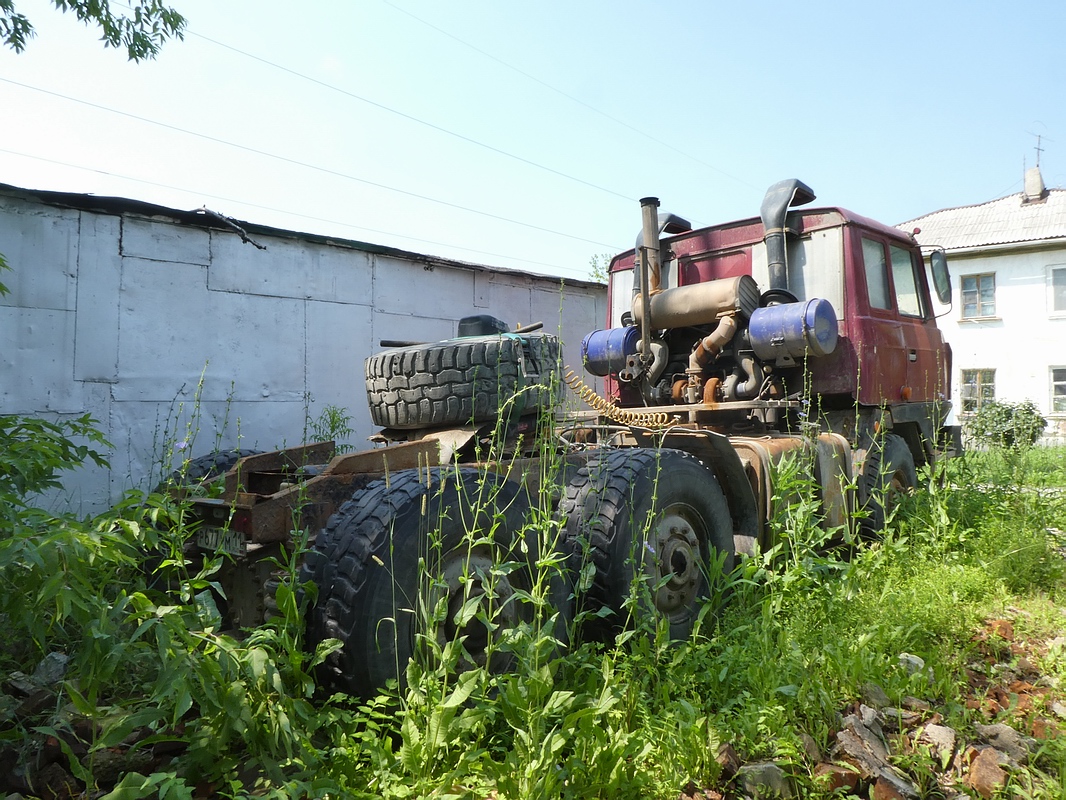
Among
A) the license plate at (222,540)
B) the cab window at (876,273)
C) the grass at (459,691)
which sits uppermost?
the cab window at (876,273)

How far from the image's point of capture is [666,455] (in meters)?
3.64

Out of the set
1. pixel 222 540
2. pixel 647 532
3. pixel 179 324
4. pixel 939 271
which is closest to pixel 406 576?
pixel 222 540

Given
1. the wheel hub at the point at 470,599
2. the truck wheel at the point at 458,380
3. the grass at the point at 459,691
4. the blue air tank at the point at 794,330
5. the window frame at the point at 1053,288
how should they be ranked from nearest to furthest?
the grass at the point at 459,691 → the wheel hub at the point at 470,599 → the truck wheel at the point at 458,380 → the blue air tank at the point at 794,330 → the window frame at the point at 1053,288

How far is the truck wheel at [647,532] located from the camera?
10.7ft

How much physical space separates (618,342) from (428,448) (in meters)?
2.58

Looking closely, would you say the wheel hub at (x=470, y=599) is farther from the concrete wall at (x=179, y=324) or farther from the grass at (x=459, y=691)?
the concrete wall at (x=179, y=324)

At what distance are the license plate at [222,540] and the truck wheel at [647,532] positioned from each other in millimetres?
1346

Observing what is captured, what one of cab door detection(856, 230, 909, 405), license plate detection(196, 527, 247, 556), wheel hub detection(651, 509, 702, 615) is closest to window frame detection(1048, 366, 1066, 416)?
cab door detection(856, 230, 909, 405)

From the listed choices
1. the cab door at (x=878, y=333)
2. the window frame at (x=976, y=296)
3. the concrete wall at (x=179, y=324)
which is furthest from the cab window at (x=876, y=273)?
the window frame at (x=976, y=296)

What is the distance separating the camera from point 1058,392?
19.7 meters

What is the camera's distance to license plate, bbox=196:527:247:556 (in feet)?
9.62

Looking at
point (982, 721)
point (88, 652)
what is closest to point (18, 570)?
point (88, 652)

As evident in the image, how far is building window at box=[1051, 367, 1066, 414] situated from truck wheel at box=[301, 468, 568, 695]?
22.1 metres

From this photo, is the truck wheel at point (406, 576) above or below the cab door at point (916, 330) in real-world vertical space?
below
